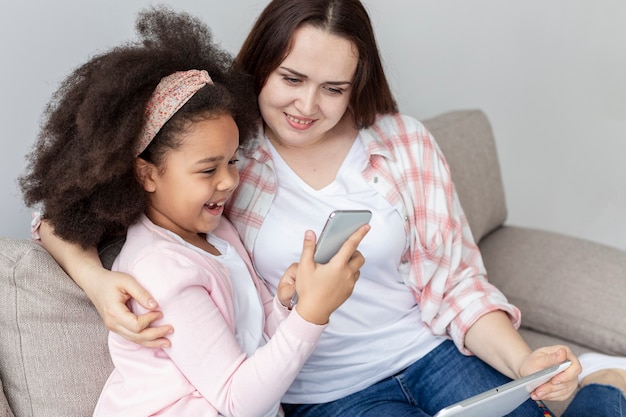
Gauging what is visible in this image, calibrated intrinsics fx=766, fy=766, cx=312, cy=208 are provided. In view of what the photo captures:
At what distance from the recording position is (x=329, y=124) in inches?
60.8

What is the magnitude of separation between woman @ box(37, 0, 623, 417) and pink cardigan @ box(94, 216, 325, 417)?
32 cm

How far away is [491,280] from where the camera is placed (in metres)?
2.15

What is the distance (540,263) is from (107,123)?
137 cm

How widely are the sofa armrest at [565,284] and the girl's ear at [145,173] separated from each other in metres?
1.16

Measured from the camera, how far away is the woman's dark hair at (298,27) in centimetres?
145

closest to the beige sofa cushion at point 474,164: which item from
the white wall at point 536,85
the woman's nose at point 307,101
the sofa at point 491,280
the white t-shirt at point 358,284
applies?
the sofa at point 491,280

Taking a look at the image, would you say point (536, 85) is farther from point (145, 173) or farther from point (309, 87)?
point (145, 173)

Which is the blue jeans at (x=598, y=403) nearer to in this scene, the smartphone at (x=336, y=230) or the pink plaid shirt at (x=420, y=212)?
the pink plaid shirt at (x=420, y=212)

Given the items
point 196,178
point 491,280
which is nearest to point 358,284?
point 196,178

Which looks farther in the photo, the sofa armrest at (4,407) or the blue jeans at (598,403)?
the blue jeans at (598,403)

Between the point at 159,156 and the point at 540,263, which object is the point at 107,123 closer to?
the point at 159,156

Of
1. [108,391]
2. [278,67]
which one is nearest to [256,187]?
[278,67]

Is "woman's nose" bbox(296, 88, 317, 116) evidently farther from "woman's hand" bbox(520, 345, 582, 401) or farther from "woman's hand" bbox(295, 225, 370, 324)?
"woman's hand" bbox(520, 345, 582, 401)

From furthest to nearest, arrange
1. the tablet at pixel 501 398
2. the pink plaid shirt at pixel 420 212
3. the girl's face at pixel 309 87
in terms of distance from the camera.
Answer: the pink plaid shirt at pixel 420 212 < the girl's face at pixel 309 87 < the tablet at pixel 501 398
